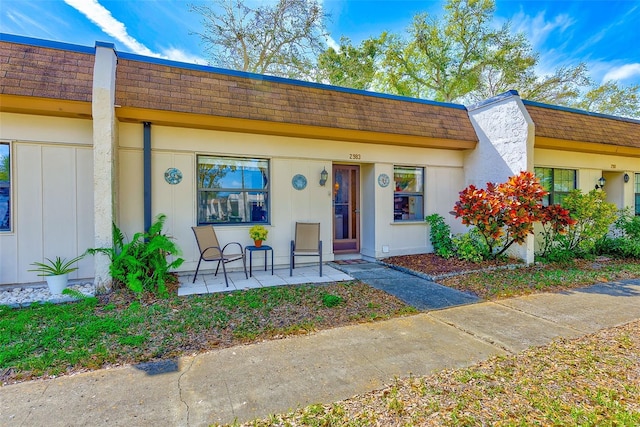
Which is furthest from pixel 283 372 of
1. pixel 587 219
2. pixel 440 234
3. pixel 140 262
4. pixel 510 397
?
pixel 587 219

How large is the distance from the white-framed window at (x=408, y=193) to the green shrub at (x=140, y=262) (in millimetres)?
4903

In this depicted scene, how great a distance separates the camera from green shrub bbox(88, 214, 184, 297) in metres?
4.51

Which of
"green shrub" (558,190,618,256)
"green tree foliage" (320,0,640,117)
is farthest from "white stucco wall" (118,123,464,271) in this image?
"green tree foliage" (320,0,640,117)

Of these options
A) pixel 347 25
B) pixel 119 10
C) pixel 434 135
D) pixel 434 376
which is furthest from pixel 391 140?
pixel 347 25

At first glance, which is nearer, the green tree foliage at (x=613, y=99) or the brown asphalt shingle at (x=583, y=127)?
the brown asphalt shingle at (x=583, y=127)

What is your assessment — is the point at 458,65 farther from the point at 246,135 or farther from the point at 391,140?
the point at 246,135

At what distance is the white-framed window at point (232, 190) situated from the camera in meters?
5.94

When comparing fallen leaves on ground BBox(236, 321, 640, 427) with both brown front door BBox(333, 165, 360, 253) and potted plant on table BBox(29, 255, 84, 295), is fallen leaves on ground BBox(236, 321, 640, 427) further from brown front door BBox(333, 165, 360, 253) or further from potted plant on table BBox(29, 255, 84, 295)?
brown front door BBox(333, 165, 360, 253)

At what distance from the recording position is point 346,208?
758cm

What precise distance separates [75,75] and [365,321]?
17.7 feet

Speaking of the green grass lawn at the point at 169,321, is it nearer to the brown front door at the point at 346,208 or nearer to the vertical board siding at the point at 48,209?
the vertical board siding at the point at 48,209

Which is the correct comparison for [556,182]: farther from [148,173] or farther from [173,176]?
[148,173]

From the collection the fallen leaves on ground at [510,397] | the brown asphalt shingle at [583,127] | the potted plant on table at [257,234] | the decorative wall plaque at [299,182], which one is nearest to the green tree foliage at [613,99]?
the brown asphalt shingle at [583,127]

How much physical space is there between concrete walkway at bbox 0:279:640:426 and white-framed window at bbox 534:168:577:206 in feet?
17.4
